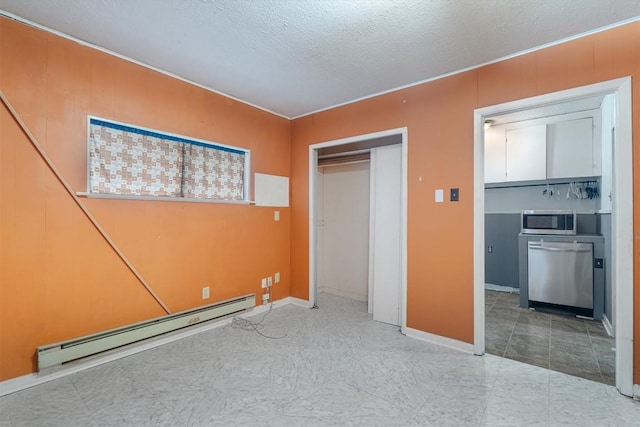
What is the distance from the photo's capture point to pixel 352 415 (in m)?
1.77

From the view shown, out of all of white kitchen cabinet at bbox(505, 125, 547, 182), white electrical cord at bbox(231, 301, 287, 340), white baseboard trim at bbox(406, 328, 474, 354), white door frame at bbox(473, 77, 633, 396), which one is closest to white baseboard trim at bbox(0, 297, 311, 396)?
white electrical cord at bbox(231, 301, 287, 340)

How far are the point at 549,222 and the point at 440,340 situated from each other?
7.99 feet

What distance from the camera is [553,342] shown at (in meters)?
2.80

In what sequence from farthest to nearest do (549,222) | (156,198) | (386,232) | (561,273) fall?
1. (549,222)
2. (561,273)
3. (386,232)
4. (156,198)

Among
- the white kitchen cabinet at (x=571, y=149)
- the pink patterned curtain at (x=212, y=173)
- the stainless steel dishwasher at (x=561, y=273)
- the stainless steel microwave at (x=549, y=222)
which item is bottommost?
the stainless steel dishwasher at (x=561, y=273)

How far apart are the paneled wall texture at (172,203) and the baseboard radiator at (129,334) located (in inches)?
3.5

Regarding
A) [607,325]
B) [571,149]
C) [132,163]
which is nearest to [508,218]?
[571,149]

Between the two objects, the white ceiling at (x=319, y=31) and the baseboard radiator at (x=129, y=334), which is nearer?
the white ceiling at (x=319, y=31)

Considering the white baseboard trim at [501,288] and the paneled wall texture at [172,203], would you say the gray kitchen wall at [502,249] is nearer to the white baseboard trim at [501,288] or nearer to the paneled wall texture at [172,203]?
the white baseboard trim at [501,288]

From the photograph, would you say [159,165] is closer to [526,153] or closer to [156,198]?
[156,198]

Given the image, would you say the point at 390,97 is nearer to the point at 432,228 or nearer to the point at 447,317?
the point at 432,228

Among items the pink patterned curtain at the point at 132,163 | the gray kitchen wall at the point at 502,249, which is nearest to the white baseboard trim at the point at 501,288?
the gray kitchen wall at the point at 502,249

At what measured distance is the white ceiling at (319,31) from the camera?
1867 millimetres

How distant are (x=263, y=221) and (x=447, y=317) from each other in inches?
89.5
